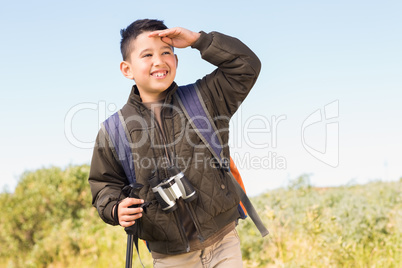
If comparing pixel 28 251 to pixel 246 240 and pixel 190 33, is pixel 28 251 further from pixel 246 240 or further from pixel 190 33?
pixel 190 33

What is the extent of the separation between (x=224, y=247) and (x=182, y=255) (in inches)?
11.4

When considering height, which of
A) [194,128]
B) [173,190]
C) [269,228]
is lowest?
[269,228]

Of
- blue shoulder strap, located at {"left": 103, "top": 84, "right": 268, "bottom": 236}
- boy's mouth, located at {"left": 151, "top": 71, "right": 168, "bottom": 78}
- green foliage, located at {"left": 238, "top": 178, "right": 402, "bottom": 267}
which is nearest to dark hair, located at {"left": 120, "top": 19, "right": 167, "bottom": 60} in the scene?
boy's mouth, located at {"left": 151, "top": 71, "right": 168, "bottom": 78}

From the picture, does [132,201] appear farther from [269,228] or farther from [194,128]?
[269,228]

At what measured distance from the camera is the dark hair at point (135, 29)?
9.65 ft

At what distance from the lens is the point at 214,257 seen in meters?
2.79

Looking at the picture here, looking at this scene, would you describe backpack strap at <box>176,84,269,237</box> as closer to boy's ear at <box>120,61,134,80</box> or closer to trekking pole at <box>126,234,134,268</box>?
boy's ear at <box>120,61,134,80</box>

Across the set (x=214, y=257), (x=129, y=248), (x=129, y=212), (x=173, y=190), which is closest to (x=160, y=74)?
(x=173, y=190)

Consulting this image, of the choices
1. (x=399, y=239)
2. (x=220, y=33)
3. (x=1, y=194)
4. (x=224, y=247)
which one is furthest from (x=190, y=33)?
(x=1, y=194)

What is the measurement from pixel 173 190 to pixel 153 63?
87cm

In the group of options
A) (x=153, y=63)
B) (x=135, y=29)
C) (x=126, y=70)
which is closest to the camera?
(x=153, y=63)

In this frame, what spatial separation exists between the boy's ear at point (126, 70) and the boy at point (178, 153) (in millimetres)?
103

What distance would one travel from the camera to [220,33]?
277 cm

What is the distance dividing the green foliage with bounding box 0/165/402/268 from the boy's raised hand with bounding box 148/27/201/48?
246 centimetres
